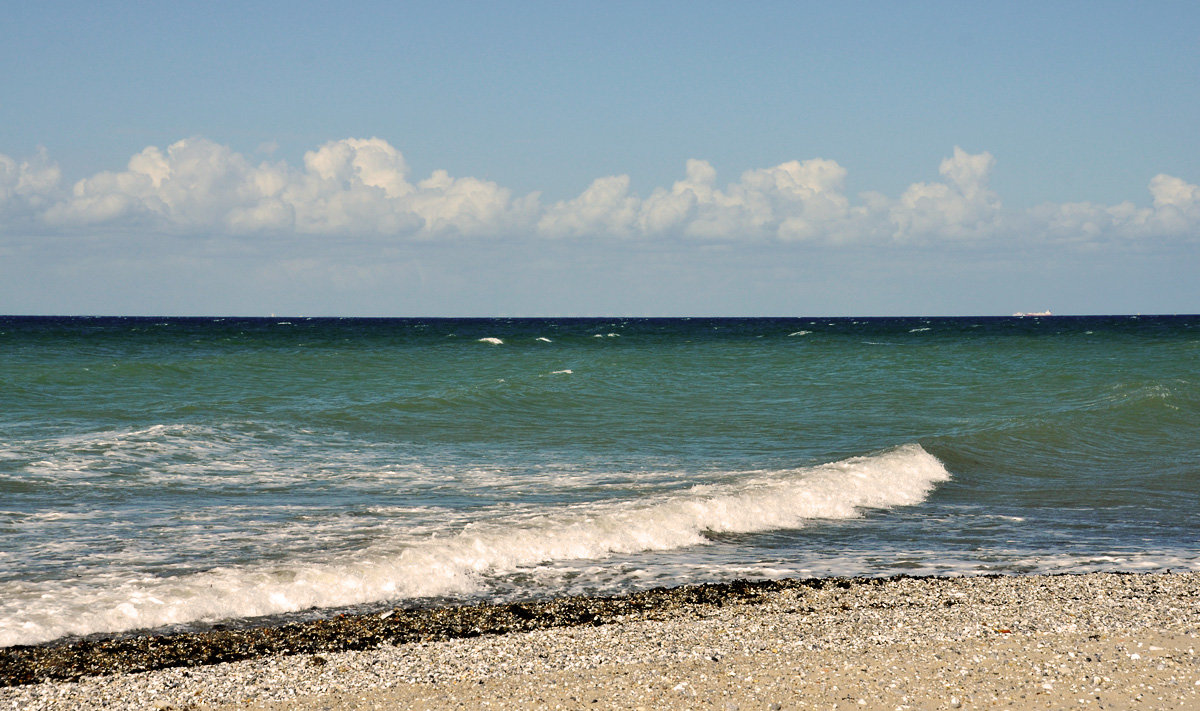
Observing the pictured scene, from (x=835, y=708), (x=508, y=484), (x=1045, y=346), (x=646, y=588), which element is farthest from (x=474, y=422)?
(x=1045, y=346)

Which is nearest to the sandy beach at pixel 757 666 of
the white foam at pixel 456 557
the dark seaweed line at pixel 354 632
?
the dark seaweed line at pixel 354 632

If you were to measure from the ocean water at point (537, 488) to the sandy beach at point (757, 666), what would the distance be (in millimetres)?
1242

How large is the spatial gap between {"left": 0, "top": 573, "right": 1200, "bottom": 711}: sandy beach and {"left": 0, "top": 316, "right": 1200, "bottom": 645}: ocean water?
48.9 inches

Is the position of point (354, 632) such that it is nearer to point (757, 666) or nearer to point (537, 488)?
point (757, 666)

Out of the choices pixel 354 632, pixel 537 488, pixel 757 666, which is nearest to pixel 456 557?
pixel 354 632

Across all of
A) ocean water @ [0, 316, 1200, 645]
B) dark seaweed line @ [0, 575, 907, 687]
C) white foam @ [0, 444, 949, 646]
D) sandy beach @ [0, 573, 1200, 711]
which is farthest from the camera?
ocean water @ [0, 316, 1200, 645]

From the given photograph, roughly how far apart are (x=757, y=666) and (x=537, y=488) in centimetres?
623

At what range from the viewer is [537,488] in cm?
1112

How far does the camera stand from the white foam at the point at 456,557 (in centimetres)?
613

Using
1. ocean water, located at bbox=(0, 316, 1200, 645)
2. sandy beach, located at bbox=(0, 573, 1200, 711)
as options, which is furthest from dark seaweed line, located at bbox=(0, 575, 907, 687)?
ocean water, located at bbox=(0, 316, 1200, 645)

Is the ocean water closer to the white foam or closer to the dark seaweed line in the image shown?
the white foam

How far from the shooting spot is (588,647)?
214 inches

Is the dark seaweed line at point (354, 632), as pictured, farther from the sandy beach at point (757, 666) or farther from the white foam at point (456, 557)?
the white foam at point (456, 557)

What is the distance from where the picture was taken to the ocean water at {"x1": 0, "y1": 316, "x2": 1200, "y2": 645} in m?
7.14
